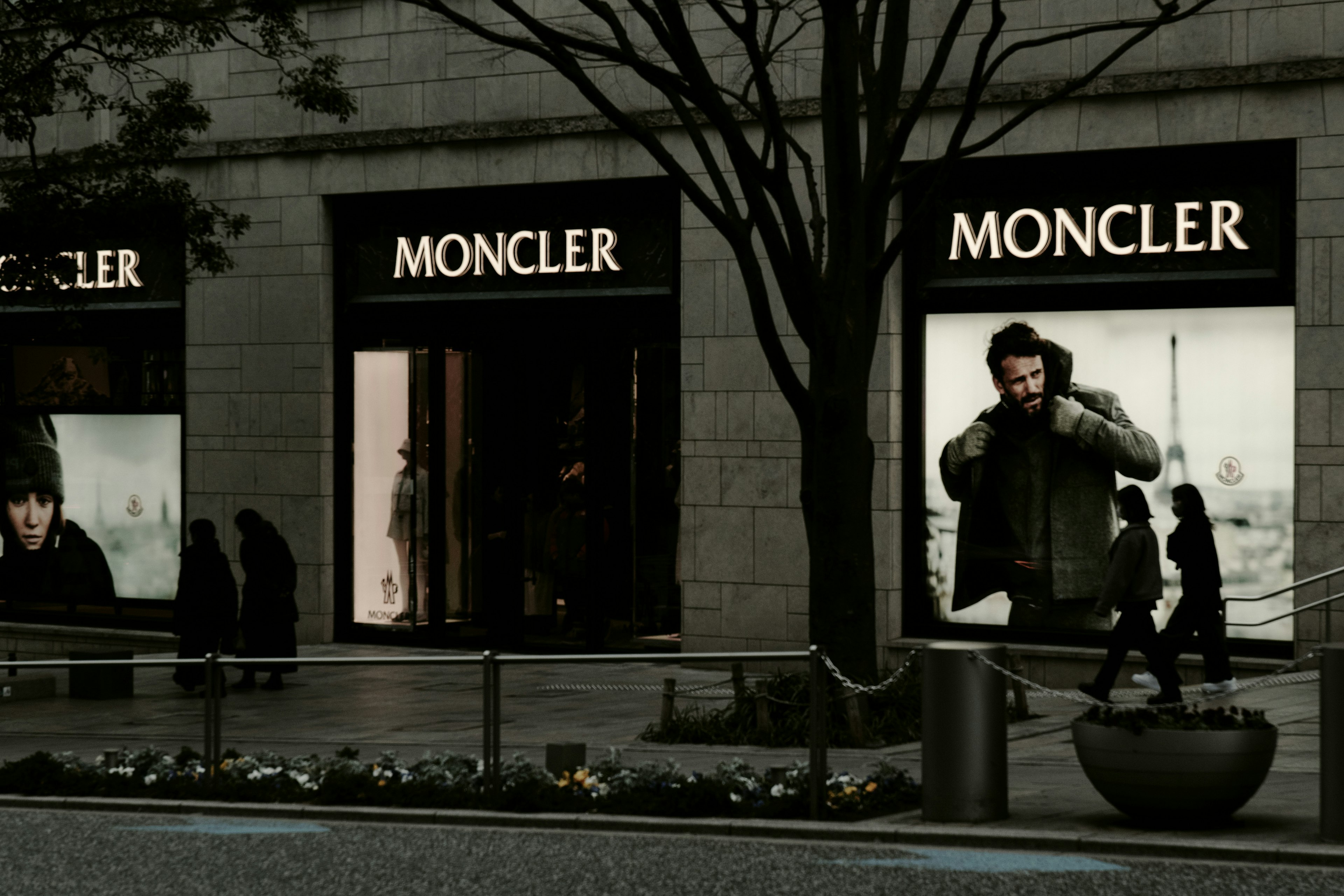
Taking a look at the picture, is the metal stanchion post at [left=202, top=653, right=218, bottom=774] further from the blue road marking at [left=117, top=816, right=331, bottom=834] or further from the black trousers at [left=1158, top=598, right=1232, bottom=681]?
the black trousers at [left=1158, top=598, right=1232, bottom=681]

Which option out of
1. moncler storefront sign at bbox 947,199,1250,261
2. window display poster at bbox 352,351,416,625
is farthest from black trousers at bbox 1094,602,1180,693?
window display poster at bbox 352,351,416,625

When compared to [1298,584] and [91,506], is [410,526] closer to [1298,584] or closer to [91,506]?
[91,506]

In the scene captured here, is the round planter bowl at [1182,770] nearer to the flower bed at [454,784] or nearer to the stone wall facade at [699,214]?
the flower bed at [454,784]

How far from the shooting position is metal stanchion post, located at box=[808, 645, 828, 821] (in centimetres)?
978

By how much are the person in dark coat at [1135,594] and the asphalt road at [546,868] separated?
5443 mm

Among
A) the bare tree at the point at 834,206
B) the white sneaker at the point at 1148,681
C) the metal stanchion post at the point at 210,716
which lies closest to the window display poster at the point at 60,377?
the bare tree at the point at 834,206

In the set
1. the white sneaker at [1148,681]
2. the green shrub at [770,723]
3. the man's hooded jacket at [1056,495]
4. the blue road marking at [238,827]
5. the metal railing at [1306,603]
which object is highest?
the man's hooded jacket at [1056,495]

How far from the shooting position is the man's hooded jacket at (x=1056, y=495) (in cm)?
1608

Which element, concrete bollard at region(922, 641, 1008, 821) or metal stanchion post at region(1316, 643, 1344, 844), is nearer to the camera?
metal stanchion post at region(1316, 643, 1344, 844)

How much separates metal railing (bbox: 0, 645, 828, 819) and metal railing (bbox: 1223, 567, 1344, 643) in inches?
222

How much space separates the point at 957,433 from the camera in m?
16.8

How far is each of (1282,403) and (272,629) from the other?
838 centimetres

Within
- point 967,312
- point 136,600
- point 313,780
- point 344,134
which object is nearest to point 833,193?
point 967,312

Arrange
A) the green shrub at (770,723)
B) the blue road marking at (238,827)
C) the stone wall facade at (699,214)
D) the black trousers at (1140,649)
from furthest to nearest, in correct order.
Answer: the stone wall facade at (699,214)
the black trousers at (1140,649)
the green shrub at (770,723)
the blue road marking at (238,827)
